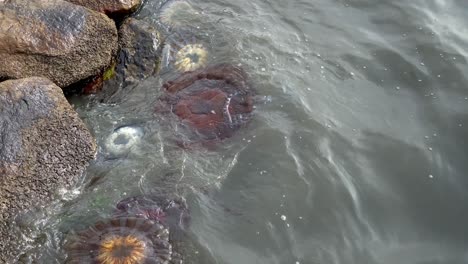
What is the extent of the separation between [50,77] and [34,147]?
41.7 inches

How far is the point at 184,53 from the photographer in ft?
19.5

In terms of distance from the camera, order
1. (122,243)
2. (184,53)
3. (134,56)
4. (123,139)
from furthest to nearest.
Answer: (184,53)
(134,56)
(123,139)
(122,243)

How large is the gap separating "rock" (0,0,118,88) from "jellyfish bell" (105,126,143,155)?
0.80 metres

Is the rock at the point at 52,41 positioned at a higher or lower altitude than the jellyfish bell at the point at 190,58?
higher

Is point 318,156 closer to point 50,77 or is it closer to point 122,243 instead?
point 122,243

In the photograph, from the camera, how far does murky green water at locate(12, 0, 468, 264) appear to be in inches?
165

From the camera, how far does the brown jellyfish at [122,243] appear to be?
3.90 meters

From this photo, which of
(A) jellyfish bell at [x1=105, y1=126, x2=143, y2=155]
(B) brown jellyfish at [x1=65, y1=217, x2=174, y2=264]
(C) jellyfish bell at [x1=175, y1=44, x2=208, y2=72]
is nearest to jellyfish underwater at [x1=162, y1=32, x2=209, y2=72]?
(C) jellyfish bell at [x1=175, y1=44, x2=208, y2=72]

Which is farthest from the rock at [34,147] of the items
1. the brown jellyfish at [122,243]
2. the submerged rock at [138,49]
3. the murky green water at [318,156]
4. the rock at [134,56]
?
the submerged rock at [138,49]

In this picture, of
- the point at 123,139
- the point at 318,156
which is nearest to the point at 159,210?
the point at 123,139

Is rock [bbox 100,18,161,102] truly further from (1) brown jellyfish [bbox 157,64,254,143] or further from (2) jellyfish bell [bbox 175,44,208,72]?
(1) brown jellyfish [bbox 157,64,254,143]

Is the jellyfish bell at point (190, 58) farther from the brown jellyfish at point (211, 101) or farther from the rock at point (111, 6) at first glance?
the rock at point (111, 6)

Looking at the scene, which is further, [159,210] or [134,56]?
[134,56]

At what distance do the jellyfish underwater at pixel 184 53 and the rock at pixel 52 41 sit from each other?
77 cm
